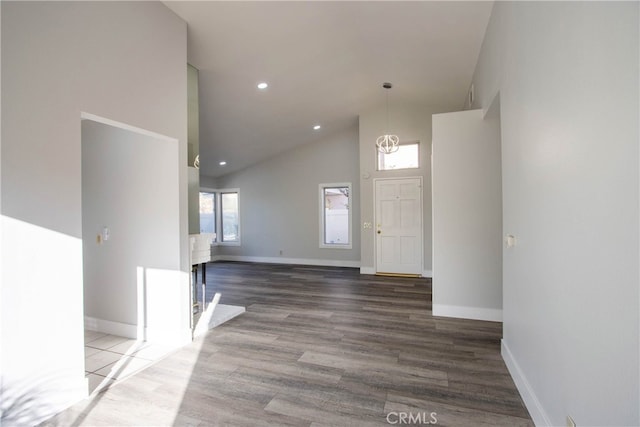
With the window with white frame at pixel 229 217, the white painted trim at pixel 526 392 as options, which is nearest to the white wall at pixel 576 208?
the white painted trim at pixel 526 392

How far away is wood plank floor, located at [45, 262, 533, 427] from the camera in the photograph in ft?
6.56

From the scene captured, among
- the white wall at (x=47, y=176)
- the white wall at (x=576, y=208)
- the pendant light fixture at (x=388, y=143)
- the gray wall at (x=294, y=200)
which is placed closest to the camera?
the white wall at (x=576, y=208)

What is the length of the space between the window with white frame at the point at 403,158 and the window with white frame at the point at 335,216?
50.4 inches

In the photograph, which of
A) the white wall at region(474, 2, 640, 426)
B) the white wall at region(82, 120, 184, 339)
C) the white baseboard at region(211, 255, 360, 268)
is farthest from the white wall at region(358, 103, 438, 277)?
the white wall at region(82, 120, 184, 339)

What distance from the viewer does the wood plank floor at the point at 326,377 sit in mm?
1999

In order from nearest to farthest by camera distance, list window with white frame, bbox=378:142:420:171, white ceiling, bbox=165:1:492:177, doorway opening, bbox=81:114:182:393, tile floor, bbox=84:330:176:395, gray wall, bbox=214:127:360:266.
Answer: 1. tile floor, bbox=84:330:176:395
2. doorway opening, bbox=81:114:182:393
3. white ceiling, bbox=165:1:492:177
4. window with white frame, bbox=378:142:420:171
5. gray wall, bbox=214:127:360:266

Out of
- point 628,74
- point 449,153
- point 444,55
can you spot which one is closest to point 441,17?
point 444,55

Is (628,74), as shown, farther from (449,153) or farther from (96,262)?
(96,262)

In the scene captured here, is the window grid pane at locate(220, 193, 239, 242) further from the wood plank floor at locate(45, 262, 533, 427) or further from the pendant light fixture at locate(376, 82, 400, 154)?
the wood plank floor at locate(45, 262, 533, 427)

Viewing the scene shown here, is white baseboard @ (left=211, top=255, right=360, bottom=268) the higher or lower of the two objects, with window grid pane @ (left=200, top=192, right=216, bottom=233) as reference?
lower

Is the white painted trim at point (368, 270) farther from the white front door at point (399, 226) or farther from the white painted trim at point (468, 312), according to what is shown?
the white painted trim at point (468, 312)

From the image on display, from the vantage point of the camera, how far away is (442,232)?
385 centimetres

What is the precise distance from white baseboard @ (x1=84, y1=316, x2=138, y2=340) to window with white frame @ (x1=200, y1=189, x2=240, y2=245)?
5.42 metres

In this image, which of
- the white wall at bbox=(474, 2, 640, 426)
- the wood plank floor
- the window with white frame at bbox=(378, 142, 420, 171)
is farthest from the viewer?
the window with white frame at bbox=(378, 142, 420, 171)
